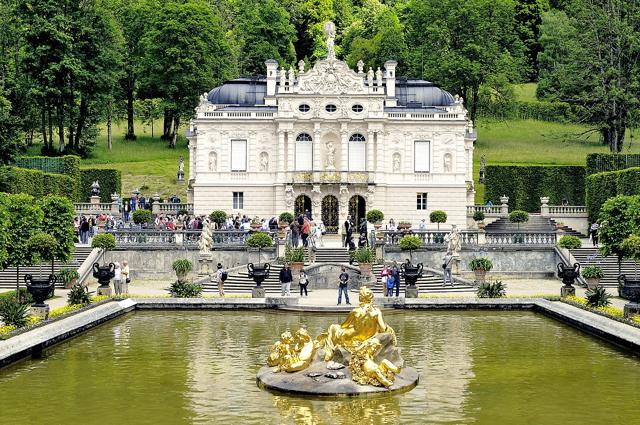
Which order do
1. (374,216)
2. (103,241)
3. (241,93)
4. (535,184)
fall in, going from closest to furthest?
(103,241), (374,216), (241,93), (535,184)

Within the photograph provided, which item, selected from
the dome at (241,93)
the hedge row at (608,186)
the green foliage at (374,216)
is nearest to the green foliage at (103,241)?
the green foliage at (374,216)

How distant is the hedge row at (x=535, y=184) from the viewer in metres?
63.3

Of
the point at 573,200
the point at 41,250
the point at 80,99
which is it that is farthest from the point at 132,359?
the point at 80,99

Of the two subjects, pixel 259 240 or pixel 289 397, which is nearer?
pixel 289 397

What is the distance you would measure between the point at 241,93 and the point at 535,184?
20407 millimetres

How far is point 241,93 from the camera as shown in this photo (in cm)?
6066

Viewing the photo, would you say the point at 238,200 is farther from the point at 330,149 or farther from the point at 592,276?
the point at 592,276

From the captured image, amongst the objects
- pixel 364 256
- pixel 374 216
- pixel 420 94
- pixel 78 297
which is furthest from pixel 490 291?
pixel 420 94

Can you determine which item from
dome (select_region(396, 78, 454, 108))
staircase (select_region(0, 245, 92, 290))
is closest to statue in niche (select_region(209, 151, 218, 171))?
dome (select_region(396, 78, 454, 108))

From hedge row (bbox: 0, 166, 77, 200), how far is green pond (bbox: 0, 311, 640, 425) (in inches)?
987

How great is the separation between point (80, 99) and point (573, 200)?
39085mm

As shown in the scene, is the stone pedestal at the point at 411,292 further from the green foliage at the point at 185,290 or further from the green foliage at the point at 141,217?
the green foliage at the point at 141,217

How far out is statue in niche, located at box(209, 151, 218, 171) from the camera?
58.4 metres

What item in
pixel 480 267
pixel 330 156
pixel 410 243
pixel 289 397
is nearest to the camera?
pixel 289 397
